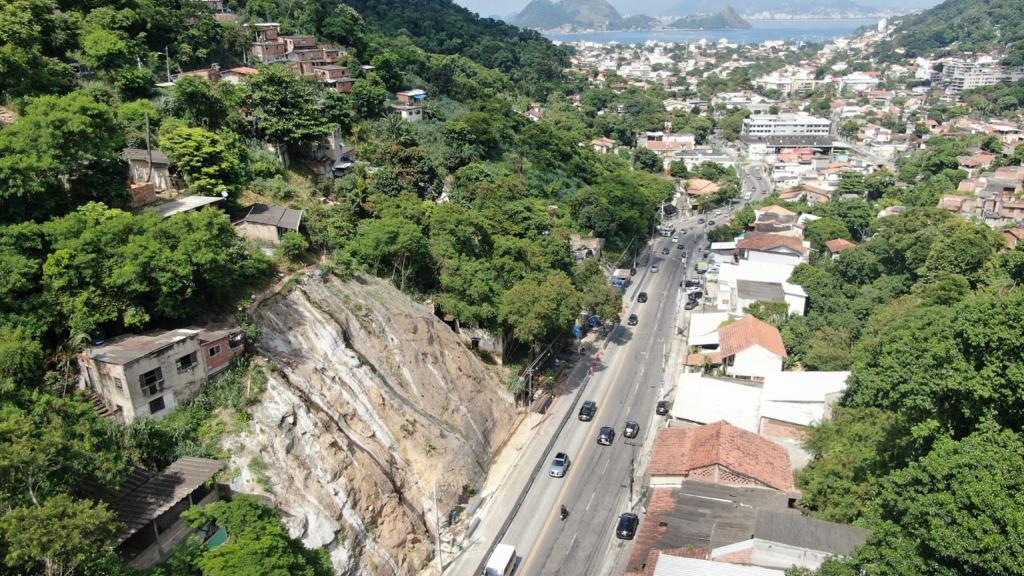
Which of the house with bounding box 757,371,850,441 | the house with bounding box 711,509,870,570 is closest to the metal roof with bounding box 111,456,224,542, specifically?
the house with bounding box 711,509,870,570

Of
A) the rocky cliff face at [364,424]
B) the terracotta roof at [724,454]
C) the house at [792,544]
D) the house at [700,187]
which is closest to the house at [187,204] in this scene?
the rocky cliff face at [364,424]

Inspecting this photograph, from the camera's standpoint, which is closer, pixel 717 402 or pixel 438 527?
pixel 438 527

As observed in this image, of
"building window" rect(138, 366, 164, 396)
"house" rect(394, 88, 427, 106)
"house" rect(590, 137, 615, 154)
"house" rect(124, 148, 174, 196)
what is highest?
"house" rect(394, 88, 427, 106)

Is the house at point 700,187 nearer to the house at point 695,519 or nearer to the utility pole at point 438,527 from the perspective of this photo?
the house at point 695,519

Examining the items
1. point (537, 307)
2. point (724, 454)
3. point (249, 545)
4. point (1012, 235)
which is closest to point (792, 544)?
point (724, 454)

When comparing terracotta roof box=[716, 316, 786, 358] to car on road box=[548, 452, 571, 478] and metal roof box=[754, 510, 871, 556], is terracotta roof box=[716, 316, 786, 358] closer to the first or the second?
car on road box=[548, 452, 571, 478]

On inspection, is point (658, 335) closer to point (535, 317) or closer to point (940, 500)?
Answer: point (535, 317)

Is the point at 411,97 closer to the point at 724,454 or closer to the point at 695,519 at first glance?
the point at 724,454
